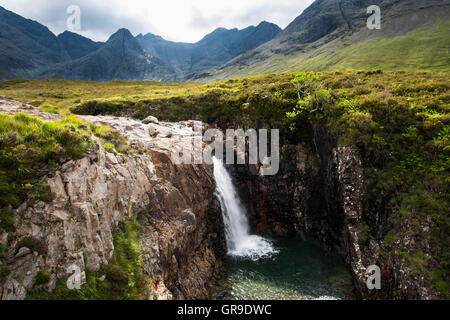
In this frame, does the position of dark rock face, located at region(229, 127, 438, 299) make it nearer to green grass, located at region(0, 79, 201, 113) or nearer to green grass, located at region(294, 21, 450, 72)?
green grass, located at region(0, 79, 201, 113)

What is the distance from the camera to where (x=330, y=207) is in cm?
2397

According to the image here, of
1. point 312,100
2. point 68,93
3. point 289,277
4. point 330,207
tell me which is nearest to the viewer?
point 289,277

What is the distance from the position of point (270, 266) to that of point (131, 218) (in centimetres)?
1480

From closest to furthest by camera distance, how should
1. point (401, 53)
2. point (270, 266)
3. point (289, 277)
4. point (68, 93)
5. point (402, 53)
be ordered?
point (289, 277) → point (270, 266) → point (68, 93) → point (402, 53) → point (401, 53)

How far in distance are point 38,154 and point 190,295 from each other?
13.0 metres

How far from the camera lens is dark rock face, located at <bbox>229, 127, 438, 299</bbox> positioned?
612 inches

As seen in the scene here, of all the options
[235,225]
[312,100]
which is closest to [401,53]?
[312,100]

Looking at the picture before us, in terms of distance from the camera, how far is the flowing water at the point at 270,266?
17.6 m

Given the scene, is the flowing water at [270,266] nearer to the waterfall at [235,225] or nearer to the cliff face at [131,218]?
the waterfall at [235,225]

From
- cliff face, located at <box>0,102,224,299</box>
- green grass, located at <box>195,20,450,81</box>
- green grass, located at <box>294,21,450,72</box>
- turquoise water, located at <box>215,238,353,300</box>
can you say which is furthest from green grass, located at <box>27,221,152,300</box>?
green grass, located at <box>294,21,450,72</box>

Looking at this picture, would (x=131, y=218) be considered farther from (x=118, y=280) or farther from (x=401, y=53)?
(x=401, y=53)

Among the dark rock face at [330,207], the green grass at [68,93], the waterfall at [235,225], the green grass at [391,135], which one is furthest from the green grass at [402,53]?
the waterfall at [235,225]

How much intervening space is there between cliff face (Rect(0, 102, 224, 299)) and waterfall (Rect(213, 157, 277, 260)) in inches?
77.3
